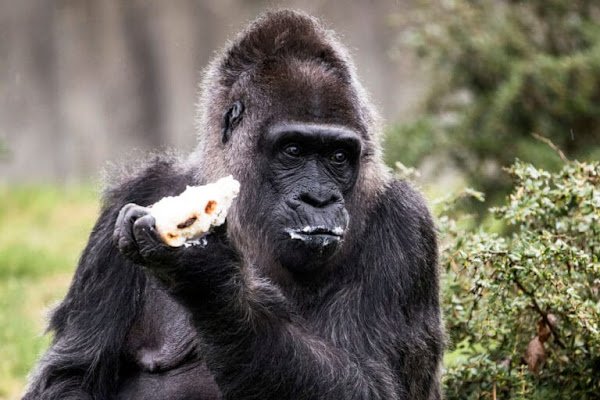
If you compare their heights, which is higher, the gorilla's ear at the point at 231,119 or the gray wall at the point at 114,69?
the gray wall at the point at 114,69

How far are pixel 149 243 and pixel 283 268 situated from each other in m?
1.18

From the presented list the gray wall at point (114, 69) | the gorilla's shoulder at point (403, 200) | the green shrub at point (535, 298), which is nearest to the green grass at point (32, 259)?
the gorilla's shoulder at point (403, 200)

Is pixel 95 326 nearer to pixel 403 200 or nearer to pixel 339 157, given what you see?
pixel 339 157

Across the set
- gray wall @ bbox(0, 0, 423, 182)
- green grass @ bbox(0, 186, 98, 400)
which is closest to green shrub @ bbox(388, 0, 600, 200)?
green grass @ bbox(0, 186, 98, 400)

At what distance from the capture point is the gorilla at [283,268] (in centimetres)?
593

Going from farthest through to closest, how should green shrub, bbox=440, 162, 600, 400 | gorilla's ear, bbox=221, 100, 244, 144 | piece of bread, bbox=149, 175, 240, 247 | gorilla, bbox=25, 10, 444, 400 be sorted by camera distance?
1. gorilla's ear, bbox=221, 100, 244, 144
2. green shrub, bbox=440, 162, 600, 400
3. gorilla, bbox=25, 10, 444, 400
4. piece of bread, bbox=149, 175, 240, 247

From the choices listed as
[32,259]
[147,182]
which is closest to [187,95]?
[32,259]

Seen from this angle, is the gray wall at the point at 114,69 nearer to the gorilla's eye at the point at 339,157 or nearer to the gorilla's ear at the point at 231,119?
the gorilla's ear at the point at 231,119

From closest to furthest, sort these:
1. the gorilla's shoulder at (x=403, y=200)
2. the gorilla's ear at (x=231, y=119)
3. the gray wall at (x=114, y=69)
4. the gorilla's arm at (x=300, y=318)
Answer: the gorilla's arm at (x=300, y=318) → the gorilla's ear at (x=231, y=119) → the gorilla's shoulder at (x=403, y=200) → the gray wall at (x=114, y=69)

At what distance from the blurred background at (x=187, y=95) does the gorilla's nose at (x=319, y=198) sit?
154 cm

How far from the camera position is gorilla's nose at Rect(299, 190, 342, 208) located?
610cm

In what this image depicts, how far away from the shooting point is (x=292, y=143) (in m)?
6.34

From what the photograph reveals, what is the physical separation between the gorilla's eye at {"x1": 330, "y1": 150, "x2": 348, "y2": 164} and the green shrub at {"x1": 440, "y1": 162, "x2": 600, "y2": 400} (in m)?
0.81

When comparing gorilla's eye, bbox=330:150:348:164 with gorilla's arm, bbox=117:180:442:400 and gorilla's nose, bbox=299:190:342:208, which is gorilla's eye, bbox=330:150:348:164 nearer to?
gorilla's nose, bbox=299:190:342:208
